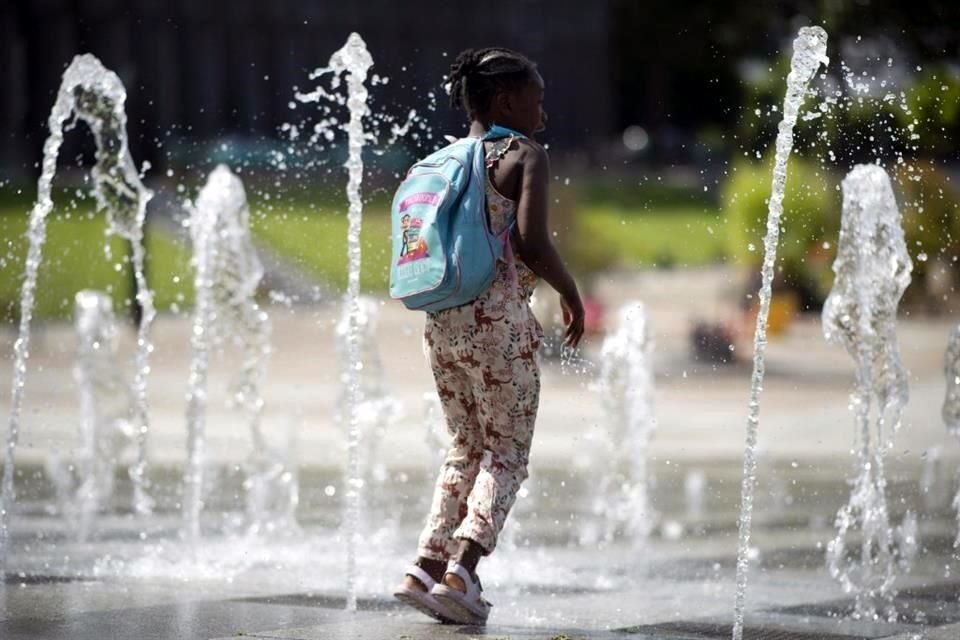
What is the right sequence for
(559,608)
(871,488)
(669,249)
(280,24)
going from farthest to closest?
1. (280,24)
2. (669,249)
3. (871,488)
4. (559,608)

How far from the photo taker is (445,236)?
4.74 meters

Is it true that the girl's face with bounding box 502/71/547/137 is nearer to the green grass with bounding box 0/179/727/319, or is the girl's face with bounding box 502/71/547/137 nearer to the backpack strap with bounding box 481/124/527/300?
the backpack strap with bounding box 481/124/527/300

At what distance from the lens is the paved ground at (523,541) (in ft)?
17.1

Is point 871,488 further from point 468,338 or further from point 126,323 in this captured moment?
point 126,323

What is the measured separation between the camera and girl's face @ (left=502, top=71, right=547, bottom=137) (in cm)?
500

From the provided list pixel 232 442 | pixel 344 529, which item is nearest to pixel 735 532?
pixel 344 529

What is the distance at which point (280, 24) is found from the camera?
5584 cm

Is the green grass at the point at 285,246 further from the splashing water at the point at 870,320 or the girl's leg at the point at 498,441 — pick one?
the girl's leg at the point at 498,441

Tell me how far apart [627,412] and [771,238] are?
5150 millimetres

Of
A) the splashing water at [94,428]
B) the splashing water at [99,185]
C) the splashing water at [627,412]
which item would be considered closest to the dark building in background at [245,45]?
the splashing water at [94,428]

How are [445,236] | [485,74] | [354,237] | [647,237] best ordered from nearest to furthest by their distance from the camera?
[445,236] → [485,74] → [354,237] → [647,237]

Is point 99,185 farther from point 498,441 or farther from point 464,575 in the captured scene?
point 464,575

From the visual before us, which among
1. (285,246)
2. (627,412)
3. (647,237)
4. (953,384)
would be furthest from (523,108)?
(647,237)

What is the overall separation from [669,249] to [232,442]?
2404 cm
